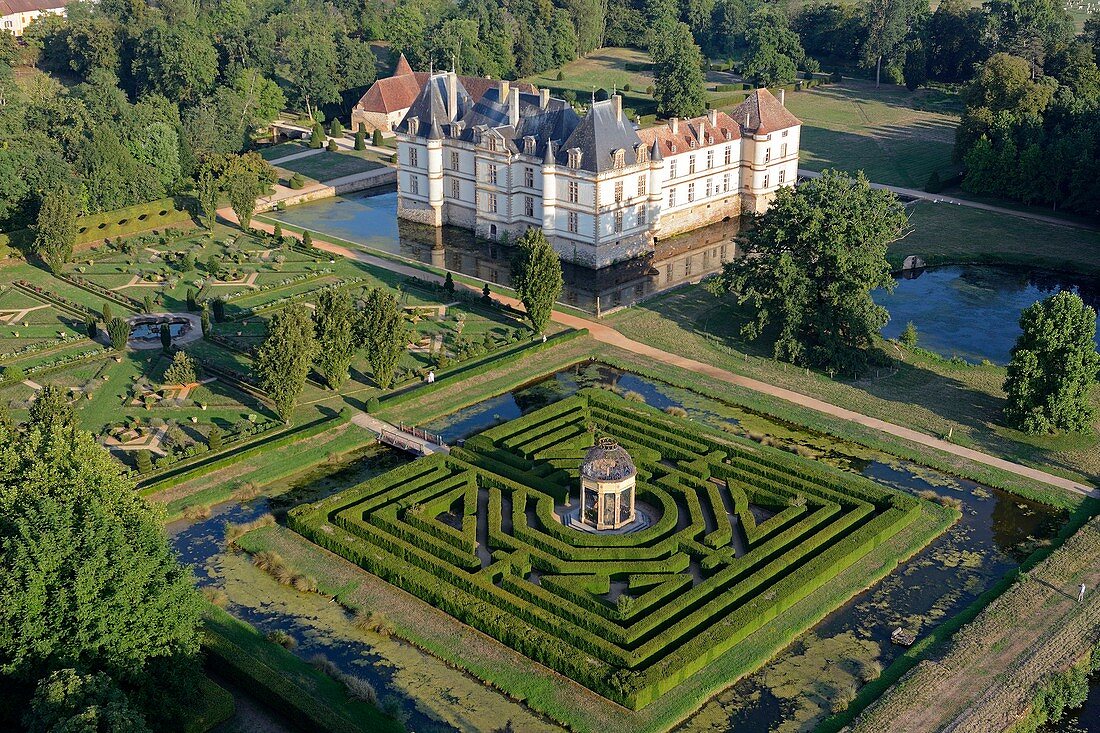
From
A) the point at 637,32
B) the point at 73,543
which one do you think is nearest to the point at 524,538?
the point at 73,543

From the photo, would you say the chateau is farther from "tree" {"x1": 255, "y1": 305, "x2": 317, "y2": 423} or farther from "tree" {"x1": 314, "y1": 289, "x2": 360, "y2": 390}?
"tree" {"x1": 255, "y1": 305, "x2": 317, "y2": 423}

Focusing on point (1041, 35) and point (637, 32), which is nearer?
point (1041, 35)

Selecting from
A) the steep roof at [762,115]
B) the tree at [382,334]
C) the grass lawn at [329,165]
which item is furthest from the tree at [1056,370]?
the grass lawn at [329,165]

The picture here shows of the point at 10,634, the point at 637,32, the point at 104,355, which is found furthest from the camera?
the point at 637,32

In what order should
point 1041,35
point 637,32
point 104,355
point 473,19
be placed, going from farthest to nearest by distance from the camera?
1. point 637,32
2. point 473,19
3. point 1041,35
4. point 104,355

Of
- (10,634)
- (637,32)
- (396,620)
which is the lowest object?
(396,620)

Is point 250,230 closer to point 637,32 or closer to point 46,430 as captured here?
point 46,430

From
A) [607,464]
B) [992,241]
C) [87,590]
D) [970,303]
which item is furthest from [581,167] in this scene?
[87,590]

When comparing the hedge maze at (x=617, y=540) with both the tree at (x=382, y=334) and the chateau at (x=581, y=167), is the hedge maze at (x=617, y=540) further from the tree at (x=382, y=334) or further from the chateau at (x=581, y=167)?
the chateau at (x=581, y=167)
